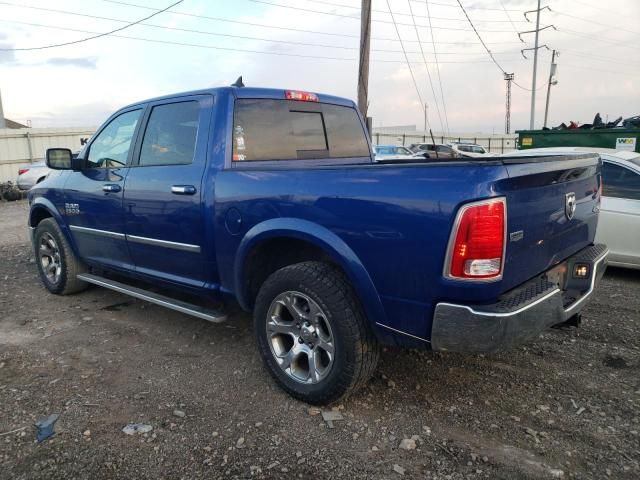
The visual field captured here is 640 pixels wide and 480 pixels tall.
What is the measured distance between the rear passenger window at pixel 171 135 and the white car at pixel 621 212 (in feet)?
12.2

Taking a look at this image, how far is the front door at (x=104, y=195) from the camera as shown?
4.12 meters

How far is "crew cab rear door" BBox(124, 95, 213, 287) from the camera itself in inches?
135

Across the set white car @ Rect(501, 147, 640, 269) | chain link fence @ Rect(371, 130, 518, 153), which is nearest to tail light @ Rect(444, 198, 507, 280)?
white car @ Rect(501, 147, 640, 269)

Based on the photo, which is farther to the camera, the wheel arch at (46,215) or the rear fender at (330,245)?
the wheel arch at (46,215)

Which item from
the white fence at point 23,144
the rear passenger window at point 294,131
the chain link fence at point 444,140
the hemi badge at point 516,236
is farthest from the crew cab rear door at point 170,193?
the chain link fence at point 444,140

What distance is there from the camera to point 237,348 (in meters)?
3.85

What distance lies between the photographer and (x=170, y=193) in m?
3.54

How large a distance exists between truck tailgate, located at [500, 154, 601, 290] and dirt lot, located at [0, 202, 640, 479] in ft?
2.92

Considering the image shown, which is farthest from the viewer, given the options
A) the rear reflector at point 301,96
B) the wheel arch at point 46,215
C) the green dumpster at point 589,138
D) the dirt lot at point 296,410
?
the green dumpster at point 589,138

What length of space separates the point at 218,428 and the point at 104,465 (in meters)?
0.60

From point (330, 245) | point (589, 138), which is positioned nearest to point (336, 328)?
point (330, 245)

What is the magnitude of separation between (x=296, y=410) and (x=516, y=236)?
63.8 inches

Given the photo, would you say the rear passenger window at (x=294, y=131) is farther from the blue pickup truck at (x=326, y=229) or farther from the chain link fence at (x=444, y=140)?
the chain link fence at (x=444, y=140)

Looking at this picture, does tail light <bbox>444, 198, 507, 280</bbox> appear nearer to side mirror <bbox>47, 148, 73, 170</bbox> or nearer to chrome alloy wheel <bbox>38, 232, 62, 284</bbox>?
side mirror <bbox>47, 148, 73, 170</bbox>
